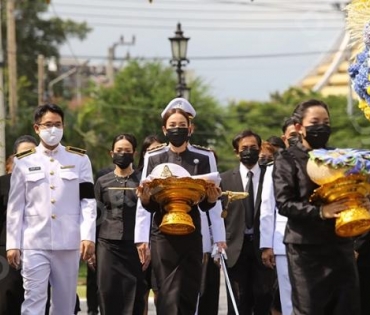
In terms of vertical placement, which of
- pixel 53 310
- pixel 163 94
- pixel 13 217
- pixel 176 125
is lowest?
pixel 53 310

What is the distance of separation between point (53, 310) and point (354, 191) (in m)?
3.60

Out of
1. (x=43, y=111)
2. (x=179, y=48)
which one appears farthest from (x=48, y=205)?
(x=179, y=48)

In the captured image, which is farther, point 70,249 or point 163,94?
point 163,94

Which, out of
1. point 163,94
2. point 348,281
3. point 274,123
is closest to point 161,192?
point 348,281

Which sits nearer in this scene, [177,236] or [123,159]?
[177,236]

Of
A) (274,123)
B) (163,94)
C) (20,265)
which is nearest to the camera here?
(20,265)

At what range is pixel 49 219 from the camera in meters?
11.3

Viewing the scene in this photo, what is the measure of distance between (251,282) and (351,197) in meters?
5.13

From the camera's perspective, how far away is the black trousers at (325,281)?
9.14 metres

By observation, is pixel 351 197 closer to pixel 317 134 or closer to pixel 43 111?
pixel 317 134

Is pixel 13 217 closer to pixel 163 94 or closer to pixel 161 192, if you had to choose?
pixel 161 192

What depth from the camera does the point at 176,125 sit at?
1138 cm

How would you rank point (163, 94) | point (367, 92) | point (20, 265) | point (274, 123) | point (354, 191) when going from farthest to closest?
point (274, 123)
point (163, 94)
point (20, 265)
point (367, 92)
point (354, 191)

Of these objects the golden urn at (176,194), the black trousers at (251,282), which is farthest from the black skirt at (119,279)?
the golden urn at (176,194)
